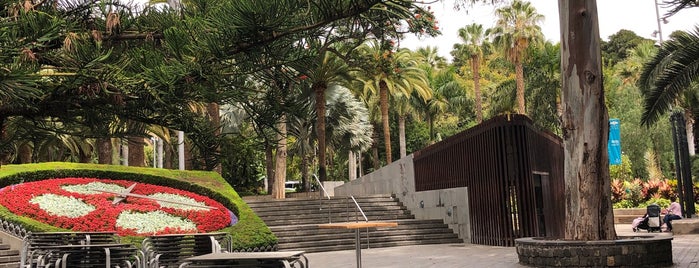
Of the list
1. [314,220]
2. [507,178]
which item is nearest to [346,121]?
[314,220]

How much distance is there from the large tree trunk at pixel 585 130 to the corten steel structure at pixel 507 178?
5398 millimetres

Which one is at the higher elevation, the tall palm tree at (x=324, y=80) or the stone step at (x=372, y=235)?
the tall palm tree at (x=324, y=80)

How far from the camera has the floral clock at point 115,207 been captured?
45.4ft

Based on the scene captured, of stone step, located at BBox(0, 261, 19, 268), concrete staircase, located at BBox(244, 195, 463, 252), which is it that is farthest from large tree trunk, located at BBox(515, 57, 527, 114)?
stone step, located at BBox(0, 261, 19, 268)

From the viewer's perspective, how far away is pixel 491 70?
53656 millimetres

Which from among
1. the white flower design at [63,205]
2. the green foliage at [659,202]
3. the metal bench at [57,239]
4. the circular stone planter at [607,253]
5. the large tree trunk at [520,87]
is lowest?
the circular stone planter at [607,253]

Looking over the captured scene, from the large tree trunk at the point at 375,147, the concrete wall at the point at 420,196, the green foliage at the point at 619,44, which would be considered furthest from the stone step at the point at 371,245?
the green foliage at the point at 619,44

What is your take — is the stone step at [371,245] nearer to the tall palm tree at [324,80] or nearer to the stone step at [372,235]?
the stone step at [372,235]

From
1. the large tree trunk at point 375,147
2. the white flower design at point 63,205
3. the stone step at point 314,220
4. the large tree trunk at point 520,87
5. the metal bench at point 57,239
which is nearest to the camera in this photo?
the metal bench at point 57,239

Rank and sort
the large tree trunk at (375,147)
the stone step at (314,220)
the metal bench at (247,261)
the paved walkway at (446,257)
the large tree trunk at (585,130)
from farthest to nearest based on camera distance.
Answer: the large tree trunk at (375,147)
the stone step at (314,220)
the paved walkway at (446,257)
the large tree trunk at (585,130)
the metal bench at (247,261)

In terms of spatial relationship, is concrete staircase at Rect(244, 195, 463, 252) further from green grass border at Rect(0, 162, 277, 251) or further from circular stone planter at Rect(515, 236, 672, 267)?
circular stone planter at Rect(515, 236, 672, 267)

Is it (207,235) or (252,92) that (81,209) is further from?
(252,92)

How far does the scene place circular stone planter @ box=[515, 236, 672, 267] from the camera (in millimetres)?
9977

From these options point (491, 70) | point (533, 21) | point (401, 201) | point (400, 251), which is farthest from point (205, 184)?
point (491, 70)
